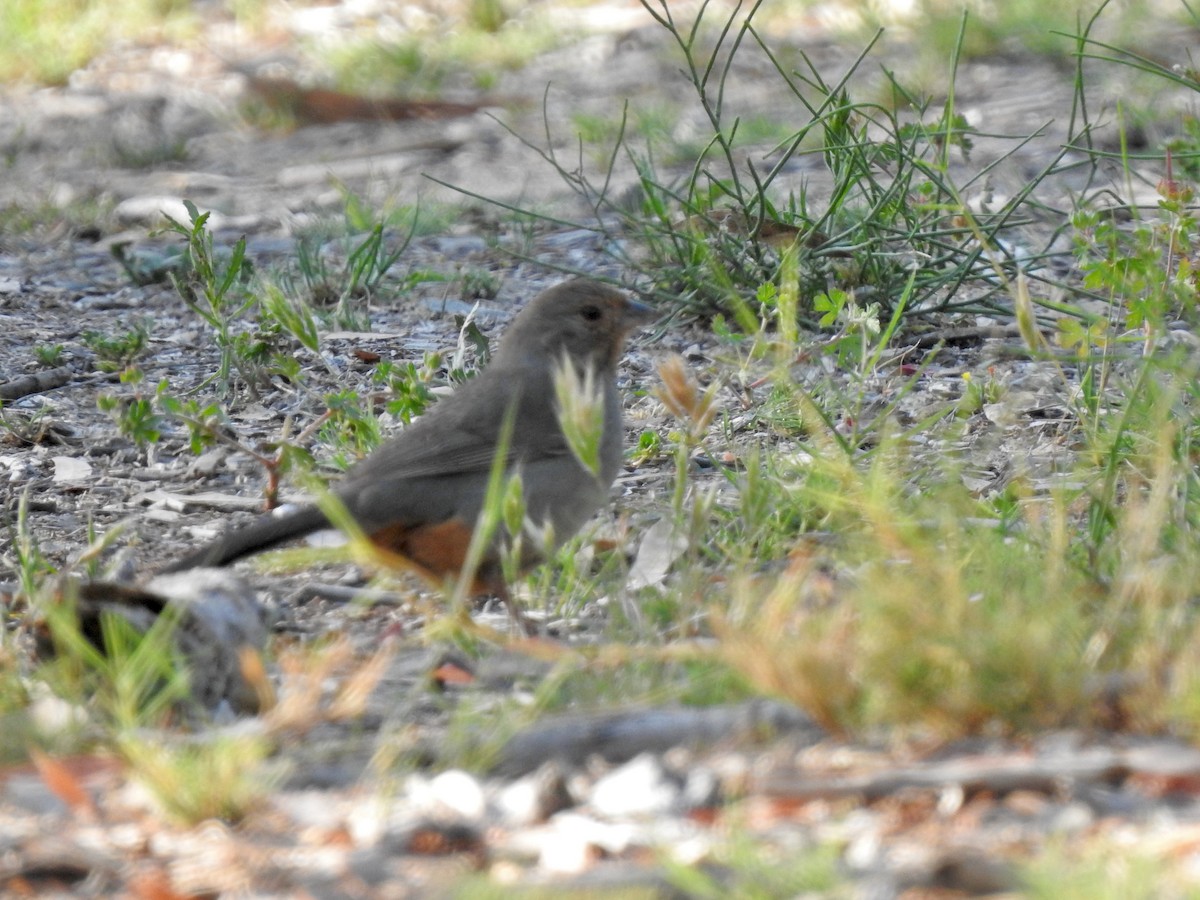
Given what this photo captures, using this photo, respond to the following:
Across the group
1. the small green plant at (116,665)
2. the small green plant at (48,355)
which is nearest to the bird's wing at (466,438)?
the small green plant at (116,665)

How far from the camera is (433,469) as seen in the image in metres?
3.89

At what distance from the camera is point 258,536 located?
3.69 m

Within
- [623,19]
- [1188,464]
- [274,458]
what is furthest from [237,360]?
[623,19]

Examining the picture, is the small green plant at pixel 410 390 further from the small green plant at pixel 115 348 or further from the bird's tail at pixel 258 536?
the small green plant at pixel 115 348

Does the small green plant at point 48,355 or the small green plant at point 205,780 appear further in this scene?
the small green plant at point 48,355

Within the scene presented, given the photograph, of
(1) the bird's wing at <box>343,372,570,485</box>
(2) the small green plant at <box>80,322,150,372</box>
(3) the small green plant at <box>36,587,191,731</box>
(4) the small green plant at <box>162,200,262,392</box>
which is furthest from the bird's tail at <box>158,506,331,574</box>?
(2) the small green plant at <box>80,322,150,372</box>

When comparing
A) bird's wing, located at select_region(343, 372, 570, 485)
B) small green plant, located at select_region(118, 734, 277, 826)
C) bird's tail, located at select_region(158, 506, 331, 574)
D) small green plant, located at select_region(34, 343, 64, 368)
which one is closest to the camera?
small green plant, located at select_region(118, 734, 277, 826)

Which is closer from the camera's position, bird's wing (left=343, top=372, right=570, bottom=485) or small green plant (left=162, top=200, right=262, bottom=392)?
bird's wing (left=343, top=372, right=570, bottom=485)

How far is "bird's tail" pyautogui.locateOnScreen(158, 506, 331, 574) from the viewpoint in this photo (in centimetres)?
367

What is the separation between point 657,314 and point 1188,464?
1639 millimetres

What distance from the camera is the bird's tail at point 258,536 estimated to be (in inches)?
144

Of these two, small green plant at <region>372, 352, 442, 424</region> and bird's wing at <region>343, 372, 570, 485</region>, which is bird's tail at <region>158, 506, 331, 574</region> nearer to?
bird's wing at <region>343, 372, 570, 485</region>

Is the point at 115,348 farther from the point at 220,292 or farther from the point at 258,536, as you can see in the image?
the point at 258,536

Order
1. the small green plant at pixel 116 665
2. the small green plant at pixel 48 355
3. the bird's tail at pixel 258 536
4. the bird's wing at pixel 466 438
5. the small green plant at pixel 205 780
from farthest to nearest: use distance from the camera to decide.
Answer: the small green plant at pixel 48 355, the bird's wing at pixel 466 438, the bird's tail at pixel 258 536, the small green plant at pixel 116 665, the small green plant at pixel 205 780
